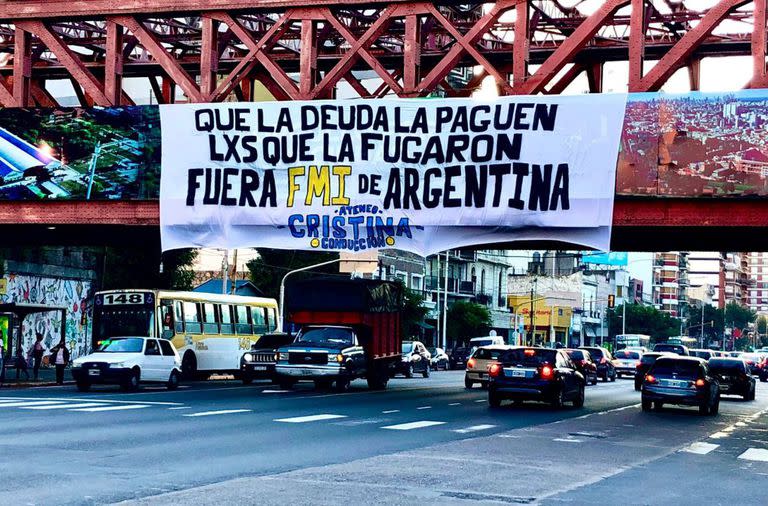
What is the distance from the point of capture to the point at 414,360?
2215 inches

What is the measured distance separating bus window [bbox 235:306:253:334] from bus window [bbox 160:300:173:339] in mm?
5635

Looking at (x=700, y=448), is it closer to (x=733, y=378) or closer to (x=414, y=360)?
(x=733, y=378)

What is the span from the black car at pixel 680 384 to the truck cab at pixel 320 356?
28.5 ft

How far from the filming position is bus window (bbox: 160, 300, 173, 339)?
42.3 meters

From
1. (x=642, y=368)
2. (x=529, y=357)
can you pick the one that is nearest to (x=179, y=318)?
(x=529, y=357)

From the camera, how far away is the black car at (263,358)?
138 feet

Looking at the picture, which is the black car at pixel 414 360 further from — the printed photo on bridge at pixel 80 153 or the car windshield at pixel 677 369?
the printed photo on bridge at pixel 80 153

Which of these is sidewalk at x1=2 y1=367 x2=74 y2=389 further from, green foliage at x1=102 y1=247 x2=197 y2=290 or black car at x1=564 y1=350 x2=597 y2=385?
black car at x1=564 y1=350 x2=597 y2=385

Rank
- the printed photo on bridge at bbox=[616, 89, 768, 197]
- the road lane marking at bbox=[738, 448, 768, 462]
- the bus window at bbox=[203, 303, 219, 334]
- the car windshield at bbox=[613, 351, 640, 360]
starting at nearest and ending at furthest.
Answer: the road lane marking at bbox=[738, 448, 768, 462]
the printed photo on bridge at bbox=[616, 89, 768, 197]
the bus window at bbox=[203, 303, 219, 334]
the car windshield at bbox=[613, 351, 640, 360]

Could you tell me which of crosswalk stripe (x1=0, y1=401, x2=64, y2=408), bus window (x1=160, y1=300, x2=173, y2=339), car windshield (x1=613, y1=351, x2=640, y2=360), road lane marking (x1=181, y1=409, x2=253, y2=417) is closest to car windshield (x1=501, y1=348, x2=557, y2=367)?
road lane marking (x1=181, y1=409, x2=253, y2=417)

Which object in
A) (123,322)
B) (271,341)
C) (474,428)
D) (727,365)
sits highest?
(123,322)

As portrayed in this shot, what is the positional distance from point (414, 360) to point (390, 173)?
96.6 ft

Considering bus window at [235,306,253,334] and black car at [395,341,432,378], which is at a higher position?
bus window at [235,306,253,334]

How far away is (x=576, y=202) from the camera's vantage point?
26391 mm
